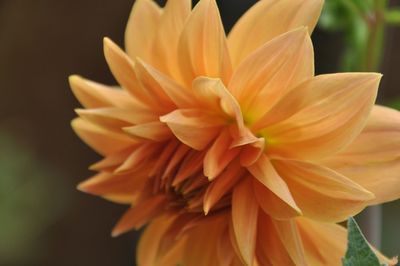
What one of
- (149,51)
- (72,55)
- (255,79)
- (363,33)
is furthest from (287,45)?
(72,55)

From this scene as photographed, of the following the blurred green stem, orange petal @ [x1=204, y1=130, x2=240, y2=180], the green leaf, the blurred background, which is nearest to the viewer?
the green leaf

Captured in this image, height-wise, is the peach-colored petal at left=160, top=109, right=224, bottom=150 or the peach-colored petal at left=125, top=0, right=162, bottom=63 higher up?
the peach-colored petal at left=125, top=0, right=162, bottom=63

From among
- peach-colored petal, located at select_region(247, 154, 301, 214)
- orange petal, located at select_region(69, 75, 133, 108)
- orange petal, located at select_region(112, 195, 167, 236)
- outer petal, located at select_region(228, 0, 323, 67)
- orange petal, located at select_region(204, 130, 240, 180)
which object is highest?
outer petal, located at select_region(228, 0, 323, 67)

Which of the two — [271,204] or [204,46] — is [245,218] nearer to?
[271,204]

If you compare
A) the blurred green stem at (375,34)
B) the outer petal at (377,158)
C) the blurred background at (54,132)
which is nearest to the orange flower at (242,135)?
the outer petal at (377,158)

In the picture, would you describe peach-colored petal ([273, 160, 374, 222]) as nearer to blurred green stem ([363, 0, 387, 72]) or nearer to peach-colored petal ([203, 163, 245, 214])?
peach-colored petal ([203, 163, 245, 214])

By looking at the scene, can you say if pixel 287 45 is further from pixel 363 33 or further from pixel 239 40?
pixel 363 33

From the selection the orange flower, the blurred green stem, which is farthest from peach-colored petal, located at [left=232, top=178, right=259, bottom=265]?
the blurred green stem
